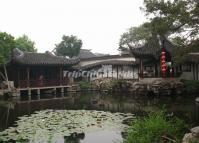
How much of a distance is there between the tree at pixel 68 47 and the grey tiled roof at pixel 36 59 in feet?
64.2

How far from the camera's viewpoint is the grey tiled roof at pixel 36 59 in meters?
Result: 28.4

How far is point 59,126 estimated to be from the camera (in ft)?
38.5

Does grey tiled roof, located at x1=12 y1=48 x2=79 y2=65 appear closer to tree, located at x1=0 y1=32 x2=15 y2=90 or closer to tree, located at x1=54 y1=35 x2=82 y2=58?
tree, located at x1=0 y1=32 x2=15 y2=90

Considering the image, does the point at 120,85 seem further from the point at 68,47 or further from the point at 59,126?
the point at 68,47

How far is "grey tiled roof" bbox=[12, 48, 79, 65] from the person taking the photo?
28.4 metres

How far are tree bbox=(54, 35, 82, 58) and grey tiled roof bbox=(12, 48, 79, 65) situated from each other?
19.6m

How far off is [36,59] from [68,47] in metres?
Answer: 22.3

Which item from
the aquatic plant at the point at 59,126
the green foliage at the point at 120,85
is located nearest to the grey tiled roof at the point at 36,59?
the green foliage at the point at 120,85

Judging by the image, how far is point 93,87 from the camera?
1298 inches

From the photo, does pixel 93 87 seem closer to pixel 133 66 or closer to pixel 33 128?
pixel 133 66

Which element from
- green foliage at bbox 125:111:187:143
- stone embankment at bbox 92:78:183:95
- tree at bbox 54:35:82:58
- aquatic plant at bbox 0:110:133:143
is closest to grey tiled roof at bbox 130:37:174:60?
stone embankment at bbox 92:78:183:95

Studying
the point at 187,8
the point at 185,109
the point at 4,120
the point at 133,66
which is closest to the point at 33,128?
the point at 4,120

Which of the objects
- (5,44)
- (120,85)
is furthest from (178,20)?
(5,44)

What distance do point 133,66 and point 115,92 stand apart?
719 centimetres
